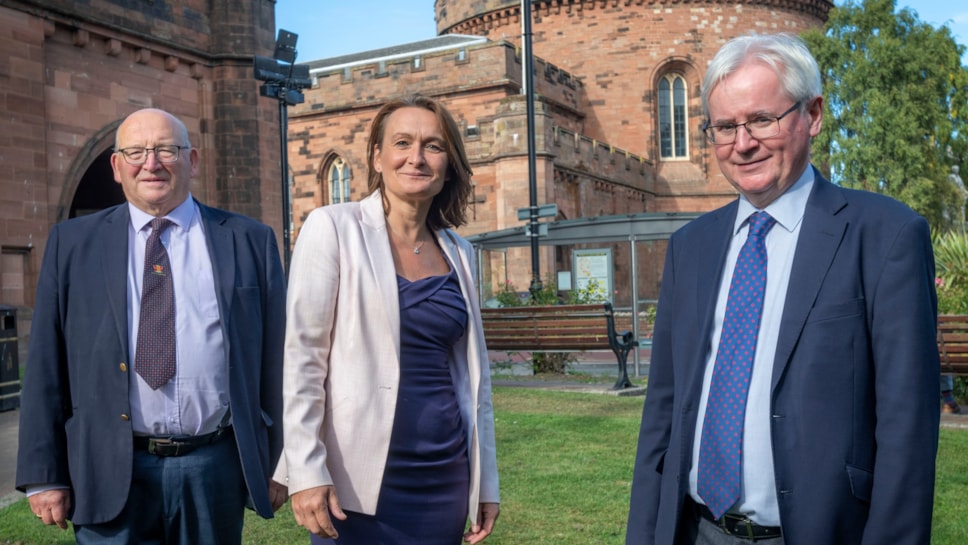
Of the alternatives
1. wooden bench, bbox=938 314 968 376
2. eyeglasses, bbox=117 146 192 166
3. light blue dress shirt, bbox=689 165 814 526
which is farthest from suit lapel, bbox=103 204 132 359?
wooden bench, bbox=938 314 968 376

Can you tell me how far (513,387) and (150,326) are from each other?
8770 mm

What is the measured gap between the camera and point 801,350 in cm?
204

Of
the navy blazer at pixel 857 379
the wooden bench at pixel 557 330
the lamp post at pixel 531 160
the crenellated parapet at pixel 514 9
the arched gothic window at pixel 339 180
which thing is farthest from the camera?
the crenellated parapet at pixel 514 9

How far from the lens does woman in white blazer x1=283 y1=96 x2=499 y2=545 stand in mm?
2623

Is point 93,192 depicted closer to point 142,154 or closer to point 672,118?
point 142,154

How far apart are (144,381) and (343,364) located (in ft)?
2.48

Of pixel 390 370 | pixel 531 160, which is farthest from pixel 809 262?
pixel 531 160

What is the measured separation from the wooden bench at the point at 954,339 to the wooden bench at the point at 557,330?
12.2 ft

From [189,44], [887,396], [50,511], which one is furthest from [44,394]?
[189,44]

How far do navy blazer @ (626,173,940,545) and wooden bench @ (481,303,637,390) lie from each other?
30.2ft

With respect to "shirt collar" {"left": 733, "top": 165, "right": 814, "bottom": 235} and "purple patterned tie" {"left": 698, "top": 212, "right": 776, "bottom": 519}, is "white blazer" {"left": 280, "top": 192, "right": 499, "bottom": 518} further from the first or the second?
"shirt collar" {"left": 733, "top": 165, "right": 814, "bottom": 235}

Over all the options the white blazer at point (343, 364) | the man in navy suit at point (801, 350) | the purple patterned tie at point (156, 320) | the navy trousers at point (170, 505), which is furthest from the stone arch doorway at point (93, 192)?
the man in navy suit at point (801, 350)

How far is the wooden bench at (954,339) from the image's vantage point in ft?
27.3

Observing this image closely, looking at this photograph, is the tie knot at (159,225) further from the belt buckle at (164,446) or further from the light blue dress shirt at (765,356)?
the light blue dress shirt at (765,356)
